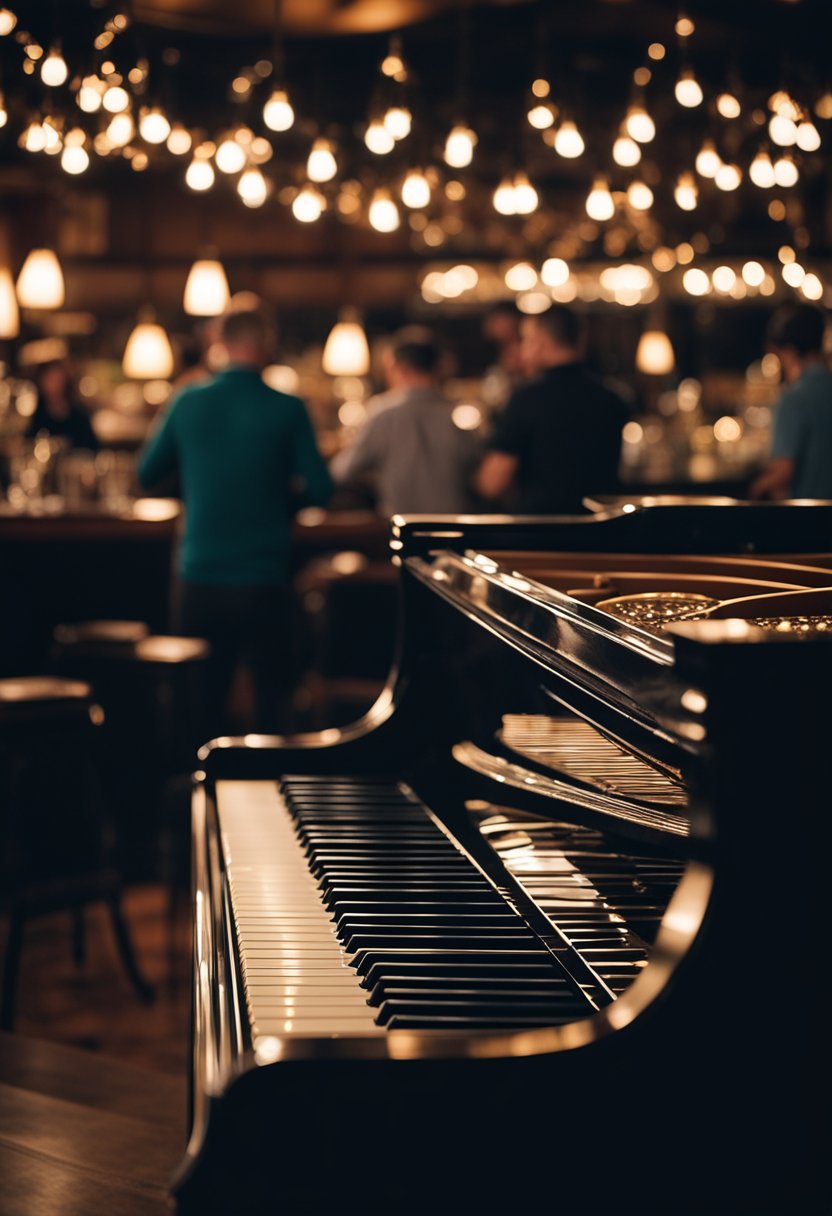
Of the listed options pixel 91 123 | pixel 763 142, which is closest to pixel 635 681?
pixel 91 123

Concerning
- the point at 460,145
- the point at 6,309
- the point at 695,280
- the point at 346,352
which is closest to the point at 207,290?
the point at 6,309

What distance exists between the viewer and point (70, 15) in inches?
217

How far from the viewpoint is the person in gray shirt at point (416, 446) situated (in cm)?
625

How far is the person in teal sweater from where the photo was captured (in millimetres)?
5160

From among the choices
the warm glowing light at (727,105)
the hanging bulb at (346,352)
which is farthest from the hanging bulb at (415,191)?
A: the hanging bulb at (346,352)

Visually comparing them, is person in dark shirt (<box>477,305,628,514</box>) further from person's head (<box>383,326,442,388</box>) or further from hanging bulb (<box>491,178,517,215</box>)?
hanging bulb (<box>491,178,517,215</box>)

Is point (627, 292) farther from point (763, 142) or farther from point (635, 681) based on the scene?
point (635, 681)

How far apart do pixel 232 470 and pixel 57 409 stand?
384cm

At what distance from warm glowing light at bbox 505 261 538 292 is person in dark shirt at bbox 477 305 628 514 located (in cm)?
625

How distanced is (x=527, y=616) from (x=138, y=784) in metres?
3.73

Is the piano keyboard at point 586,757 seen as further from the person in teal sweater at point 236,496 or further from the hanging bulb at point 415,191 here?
the hanging bulb at point 415,191

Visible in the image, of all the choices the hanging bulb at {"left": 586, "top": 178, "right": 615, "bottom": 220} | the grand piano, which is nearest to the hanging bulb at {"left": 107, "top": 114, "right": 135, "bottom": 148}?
the hanging bulb at {"left": 586, "top": 178, "right": 615, "bottom": 220}

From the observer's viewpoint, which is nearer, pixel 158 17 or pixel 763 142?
pixel 763 142

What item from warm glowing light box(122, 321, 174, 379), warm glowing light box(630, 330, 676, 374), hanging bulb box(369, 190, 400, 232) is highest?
hanging bulb box(369, 190, 400, 232)
